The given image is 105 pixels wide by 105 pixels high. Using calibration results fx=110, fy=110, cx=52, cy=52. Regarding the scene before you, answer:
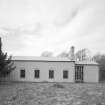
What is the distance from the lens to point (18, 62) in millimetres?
17109

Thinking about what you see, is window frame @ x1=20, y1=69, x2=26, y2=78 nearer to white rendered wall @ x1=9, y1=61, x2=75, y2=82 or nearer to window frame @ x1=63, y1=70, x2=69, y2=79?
white rendered wall @ x1=9, y1=61, x2=75, y2=82

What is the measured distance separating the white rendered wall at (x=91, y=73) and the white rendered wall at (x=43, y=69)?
2400 mm

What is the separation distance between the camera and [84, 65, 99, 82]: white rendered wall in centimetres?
1739

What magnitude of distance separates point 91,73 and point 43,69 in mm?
7608

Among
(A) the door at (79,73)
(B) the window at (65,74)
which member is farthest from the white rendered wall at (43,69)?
(A) the door at (79,73)

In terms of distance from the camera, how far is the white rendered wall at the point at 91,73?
1739 centimetres

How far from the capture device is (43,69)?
16.9m

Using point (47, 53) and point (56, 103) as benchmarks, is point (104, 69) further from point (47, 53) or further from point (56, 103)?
point (47, 53)

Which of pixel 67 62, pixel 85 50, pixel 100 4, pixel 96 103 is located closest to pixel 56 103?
pixel 96 103

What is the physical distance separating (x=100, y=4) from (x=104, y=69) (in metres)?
14.4

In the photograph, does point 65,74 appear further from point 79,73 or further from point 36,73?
point 36,73

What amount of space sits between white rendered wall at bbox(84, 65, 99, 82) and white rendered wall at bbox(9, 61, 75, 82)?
7.88 ft

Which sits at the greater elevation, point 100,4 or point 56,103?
point 100,4

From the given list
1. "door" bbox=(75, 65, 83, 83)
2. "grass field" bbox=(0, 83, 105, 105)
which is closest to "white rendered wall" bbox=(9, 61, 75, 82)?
"door" bbox=(75, 65, 83, 83)
